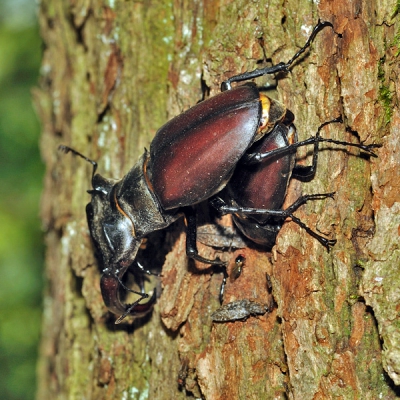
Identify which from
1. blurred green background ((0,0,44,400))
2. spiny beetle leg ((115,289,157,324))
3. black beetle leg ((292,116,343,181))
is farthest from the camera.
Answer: blurred green background ((0,0,44,400))

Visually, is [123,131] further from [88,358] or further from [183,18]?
[88,358]

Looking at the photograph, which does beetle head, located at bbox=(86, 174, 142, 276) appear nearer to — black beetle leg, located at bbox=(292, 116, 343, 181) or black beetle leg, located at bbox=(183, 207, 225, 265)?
black beetle leg, located at bbox=(183, 207, 225, 265)

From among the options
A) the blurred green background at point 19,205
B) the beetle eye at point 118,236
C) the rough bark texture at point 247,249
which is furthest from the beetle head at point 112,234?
the blurred green background at point 19,205

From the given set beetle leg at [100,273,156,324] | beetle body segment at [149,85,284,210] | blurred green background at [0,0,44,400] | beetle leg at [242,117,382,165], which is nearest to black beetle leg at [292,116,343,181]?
beetle leg at [242,117,382,165]

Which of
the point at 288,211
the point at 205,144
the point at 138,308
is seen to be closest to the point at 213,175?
the point at 205,144

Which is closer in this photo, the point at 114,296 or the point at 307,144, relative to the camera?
the point at 307,144

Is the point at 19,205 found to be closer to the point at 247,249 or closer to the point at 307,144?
the point at 247,249
